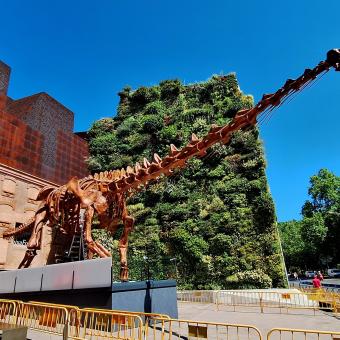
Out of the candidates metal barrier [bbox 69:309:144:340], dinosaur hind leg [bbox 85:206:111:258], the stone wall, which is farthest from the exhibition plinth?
the stone wall

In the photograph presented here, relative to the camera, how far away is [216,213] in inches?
853

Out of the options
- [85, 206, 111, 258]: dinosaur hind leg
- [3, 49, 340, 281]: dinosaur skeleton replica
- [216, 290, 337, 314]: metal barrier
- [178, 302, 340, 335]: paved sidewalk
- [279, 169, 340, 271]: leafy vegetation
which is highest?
→ [279, 169, 340, 271]: leafy vegetation

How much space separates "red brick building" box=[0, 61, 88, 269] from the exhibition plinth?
828 cm

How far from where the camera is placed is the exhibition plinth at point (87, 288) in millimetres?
8164

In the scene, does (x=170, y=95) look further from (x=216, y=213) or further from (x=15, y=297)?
(x=15, y=297)

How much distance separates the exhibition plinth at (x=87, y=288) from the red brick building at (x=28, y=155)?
8276mm

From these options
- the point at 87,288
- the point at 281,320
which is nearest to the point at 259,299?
the point at 281,320

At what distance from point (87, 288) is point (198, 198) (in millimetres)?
15414

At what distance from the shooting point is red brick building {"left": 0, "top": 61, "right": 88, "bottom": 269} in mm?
17844

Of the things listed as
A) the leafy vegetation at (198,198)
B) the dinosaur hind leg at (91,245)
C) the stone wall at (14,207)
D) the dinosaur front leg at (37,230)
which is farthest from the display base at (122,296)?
the leafy vegetation at (198,198)

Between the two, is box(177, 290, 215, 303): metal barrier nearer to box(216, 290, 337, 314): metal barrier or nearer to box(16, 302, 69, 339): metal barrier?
box(216, 290, 337, 314): metal barrier

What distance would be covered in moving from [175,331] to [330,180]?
118ft

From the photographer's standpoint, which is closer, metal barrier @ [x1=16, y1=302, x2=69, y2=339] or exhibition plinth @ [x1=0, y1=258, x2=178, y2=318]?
metal barrier @ [x1=16, y1=302, x2=69, y2=339]

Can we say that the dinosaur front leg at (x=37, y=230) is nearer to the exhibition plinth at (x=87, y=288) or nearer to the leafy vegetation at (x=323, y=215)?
the exhibition plinth at (x=87, y=288)
